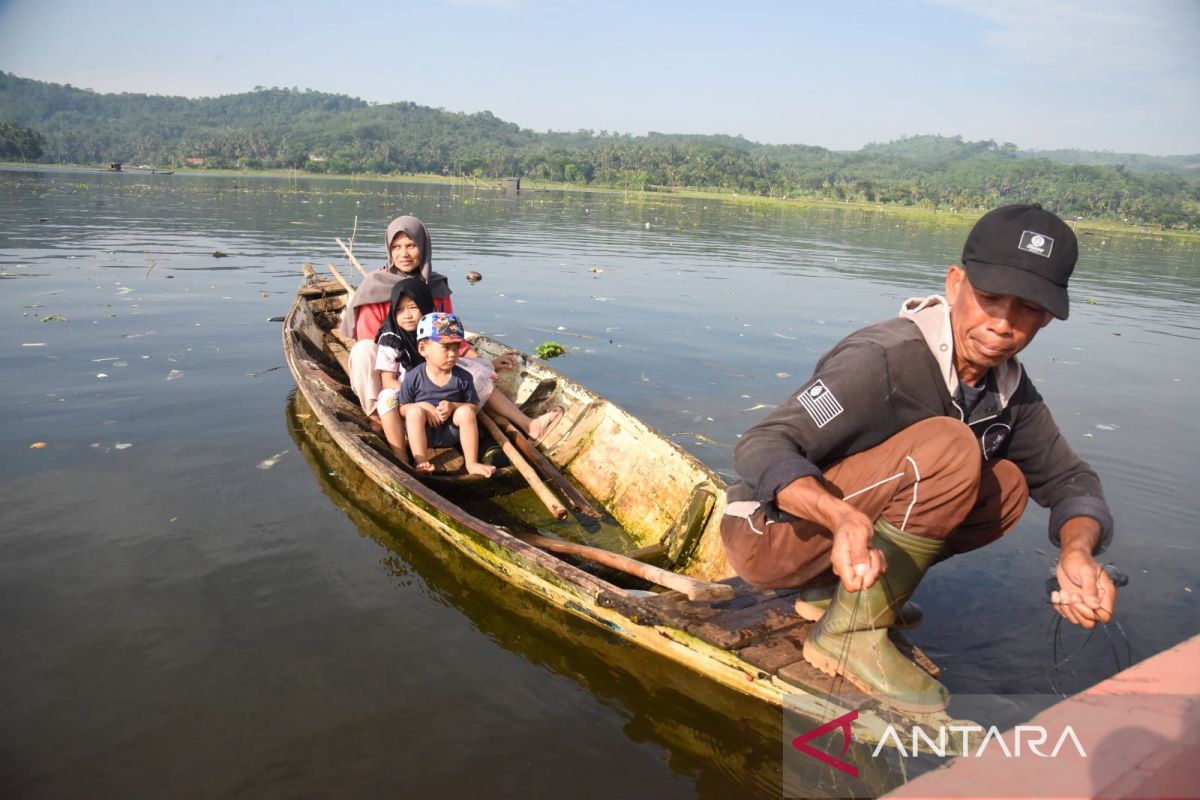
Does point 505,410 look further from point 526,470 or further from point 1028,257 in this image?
point 1028,257

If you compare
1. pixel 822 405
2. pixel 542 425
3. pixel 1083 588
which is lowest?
pixel 542 425

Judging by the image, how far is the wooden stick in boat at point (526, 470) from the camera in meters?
4.45

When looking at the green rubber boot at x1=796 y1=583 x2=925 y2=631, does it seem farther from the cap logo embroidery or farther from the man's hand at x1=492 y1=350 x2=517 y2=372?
the man's hand at x1=492 y1=350 x2=517 y2=372

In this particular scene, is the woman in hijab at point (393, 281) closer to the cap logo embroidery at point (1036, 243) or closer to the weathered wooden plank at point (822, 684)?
the weathered wooden plank at point (822, 684)

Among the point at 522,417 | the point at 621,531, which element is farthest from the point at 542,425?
the point at 621,531

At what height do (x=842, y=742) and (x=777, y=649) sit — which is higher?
(x=777, y=649)

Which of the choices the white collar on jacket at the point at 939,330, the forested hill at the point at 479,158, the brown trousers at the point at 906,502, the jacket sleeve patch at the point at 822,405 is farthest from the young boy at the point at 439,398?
the forested hill at the point at 479,158

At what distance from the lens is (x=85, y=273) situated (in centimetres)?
1241

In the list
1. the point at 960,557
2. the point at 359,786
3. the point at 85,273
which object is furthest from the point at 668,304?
the point at 359,786

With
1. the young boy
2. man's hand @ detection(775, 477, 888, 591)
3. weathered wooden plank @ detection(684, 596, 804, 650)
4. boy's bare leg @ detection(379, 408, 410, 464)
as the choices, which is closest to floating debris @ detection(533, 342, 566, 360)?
the young boy

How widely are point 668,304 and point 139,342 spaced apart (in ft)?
24.1

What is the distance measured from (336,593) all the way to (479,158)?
110199mm

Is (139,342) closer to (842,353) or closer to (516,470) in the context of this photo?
(516,470)

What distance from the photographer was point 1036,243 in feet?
7.18
